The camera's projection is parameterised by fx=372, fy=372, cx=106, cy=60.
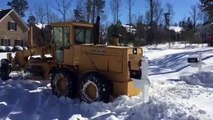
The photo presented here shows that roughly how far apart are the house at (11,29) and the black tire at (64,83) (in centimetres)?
4810

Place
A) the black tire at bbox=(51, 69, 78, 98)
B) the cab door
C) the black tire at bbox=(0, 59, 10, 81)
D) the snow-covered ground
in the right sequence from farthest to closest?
the black tire at bbox=(0, 59, 10, 81) → the cab door → the black tire at bbox=(51, 69, 78, 98) → the snow-covered ground

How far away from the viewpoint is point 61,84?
12.0m

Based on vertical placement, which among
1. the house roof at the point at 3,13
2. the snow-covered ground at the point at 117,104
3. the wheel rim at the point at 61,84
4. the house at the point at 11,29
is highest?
the house roof at the point at 3,13

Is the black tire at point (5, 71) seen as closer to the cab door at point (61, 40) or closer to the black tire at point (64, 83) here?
the cab door at point (61, 40)

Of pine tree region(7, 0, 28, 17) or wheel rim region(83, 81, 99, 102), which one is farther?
pine tree region(7, 0, 28, 17)

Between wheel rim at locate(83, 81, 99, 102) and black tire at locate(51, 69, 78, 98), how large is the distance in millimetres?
746

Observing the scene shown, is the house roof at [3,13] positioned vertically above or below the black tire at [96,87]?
above

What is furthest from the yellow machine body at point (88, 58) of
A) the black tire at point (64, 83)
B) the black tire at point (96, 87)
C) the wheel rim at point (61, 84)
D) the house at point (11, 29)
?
the house at point (11, 29)

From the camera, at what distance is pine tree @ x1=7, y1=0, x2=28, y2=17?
94562mm

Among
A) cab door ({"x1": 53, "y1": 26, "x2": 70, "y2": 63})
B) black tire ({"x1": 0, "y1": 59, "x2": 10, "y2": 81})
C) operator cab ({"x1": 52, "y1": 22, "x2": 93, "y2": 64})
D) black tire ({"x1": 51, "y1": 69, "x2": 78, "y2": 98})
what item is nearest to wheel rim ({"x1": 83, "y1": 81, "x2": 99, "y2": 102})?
black tire ({"x1": 51, "y1": 69, "x2": 78, "y2": 98})

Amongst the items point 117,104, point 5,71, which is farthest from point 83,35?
point 5,71

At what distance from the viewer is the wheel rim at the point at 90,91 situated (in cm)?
1082

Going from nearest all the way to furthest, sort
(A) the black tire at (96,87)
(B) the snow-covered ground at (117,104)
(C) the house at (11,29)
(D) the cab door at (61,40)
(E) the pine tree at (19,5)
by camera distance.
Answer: (B) the snow-covered ground at (117,104) → (A) the black tire at (96,87) → (D) the cab door at (61,40) → (C) the house at (11,29) → (E) the pine tree at (19,5)

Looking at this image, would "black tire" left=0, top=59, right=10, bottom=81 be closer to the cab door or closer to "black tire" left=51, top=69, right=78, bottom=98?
the cab door
